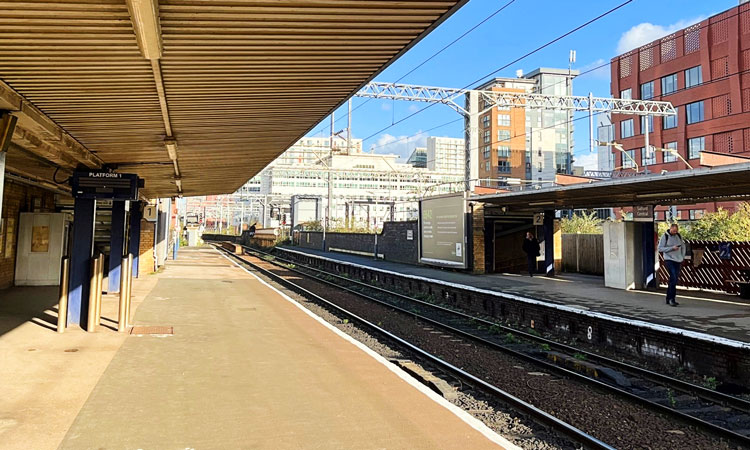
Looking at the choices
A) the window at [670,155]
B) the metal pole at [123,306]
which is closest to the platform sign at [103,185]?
the metal pole at [123,306]

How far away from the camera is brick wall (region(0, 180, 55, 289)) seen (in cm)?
1216

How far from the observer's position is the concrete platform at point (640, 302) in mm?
8703

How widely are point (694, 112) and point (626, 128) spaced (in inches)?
290

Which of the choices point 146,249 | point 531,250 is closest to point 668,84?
point 531,250

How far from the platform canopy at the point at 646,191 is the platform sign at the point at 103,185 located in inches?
391

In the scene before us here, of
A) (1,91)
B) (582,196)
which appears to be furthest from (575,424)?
(582,196)

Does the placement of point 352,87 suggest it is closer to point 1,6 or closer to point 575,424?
point 1,6

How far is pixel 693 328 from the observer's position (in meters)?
8.30

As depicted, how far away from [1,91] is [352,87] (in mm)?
3456

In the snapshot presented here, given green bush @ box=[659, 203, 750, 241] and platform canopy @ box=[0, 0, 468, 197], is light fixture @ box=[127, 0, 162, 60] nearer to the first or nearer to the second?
platform canopy @ box=[0, 0, 468, 197]

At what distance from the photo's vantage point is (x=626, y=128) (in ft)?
155

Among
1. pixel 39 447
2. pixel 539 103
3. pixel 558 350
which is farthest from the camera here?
pixel 539 103

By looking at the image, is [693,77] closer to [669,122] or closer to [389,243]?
[669,122]

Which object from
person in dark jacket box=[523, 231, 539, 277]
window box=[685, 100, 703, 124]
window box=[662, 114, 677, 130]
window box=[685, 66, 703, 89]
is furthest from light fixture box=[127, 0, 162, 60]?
window box=[662, 114, 677, 130]
